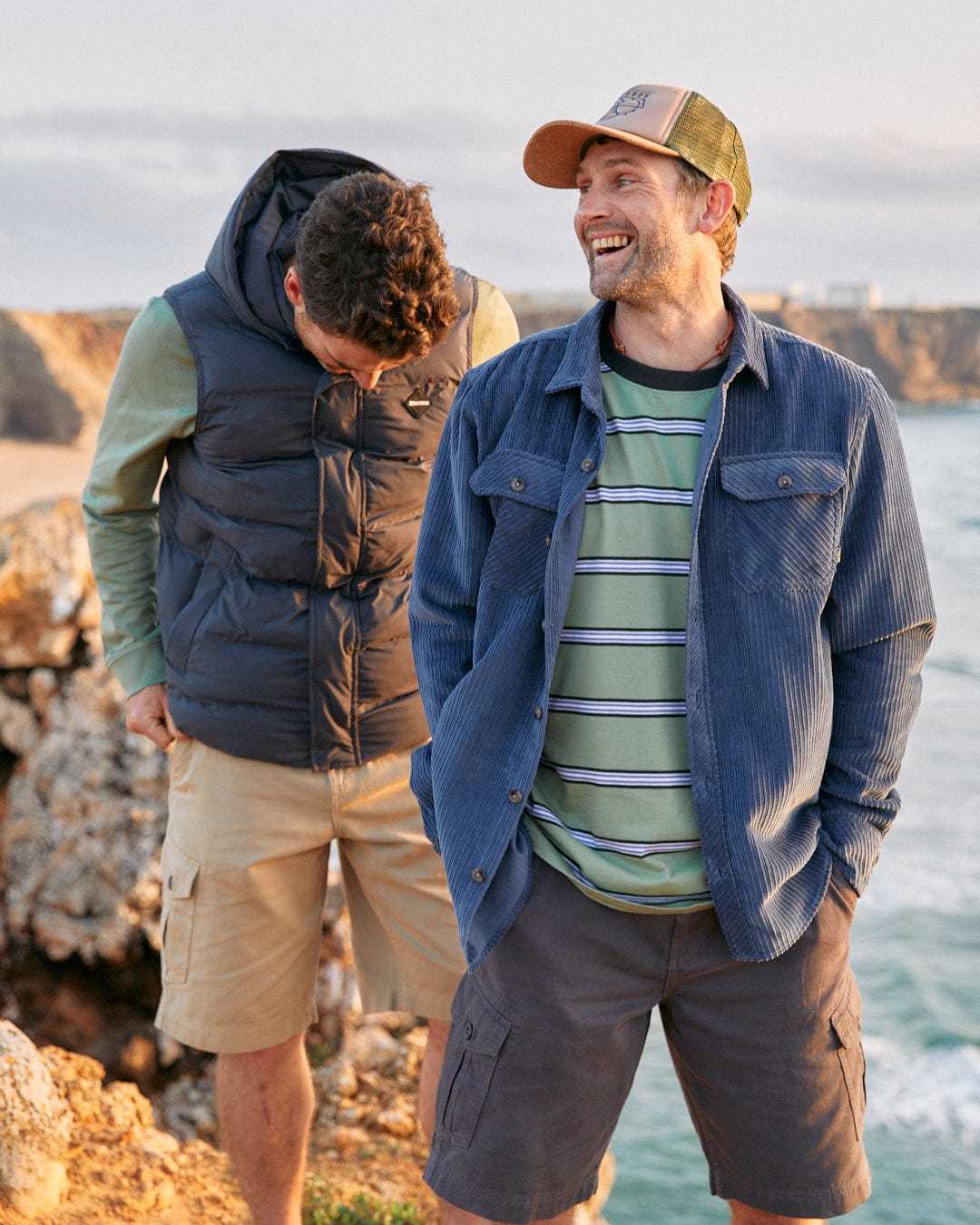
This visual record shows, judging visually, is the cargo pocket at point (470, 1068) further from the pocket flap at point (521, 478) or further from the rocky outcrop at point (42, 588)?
the rocky outcrop at point (42, 588)

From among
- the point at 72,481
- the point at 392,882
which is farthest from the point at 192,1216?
the point at 72,481

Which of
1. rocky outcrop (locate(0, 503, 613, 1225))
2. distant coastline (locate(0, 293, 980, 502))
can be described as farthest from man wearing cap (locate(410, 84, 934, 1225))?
distant coastline (locate(0, 293, 980, 502))

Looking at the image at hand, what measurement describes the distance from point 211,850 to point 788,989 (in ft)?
3.97

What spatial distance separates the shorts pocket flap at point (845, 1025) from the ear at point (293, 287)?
5.36ft

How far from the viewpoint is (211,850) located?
265cm

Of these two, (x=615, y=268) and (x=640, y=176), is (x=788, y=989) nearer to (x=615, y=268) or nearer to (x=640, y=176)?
(x=615, y=268)

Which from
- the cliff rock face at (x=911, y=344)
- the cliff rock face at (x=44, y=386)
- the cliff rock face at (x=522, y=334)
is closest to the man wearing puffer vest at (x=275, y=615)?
the cliff rock face at (x=522, y=334)

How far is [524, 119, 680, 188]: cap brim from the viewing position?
204 centimetres

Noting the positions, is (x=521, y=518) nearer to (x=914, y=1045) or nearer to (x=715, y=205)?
(x=715, y=205)

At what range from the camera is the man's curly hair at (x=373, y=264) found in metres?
2.36

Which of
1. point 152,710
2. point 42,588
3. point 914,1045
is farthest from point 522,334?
point 152,710

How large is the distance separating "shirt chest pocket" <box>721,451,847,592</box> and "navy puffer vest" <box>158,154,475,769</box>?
84 centimetres

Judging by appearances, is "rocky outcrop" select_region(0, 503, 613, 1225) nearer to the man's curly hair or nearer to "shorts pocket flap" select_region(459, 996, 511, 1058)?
"shorts pocket flap" select_region(459, 996, 511, 1058)

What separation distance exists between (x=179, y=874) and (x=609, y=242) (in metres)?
1.54
